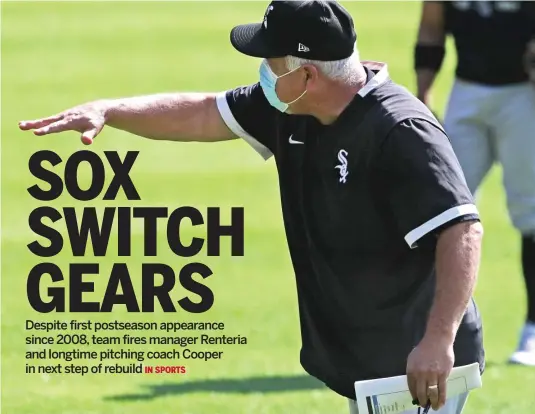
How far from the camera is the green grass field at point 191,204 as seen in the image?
25.2ft

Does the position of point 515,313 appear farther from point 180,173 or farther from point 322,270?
point 180,173

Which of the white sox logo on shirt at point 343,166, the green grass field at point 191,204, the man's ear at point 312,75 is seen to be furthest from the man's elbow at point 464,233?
the green grass field at point 191,204

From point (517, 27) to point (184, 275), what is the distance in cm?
245

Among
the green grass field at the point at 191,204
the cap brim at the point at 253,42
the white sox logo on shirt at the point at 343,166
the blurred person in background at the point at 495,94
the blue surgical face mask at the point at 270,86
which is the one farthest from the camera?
the blurred person in background at the point at 495,94

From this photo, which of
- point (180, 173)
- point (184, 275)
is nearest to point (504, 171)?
point (184, 275)

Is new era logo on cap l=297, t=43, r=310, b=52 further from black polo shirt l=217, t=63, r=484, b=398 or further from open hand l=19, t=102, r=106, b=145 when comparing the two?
open hand l=19, t=102, r=106, b=145

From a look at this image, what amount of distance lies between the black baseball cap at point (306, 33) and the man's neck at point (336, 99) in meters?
0.11

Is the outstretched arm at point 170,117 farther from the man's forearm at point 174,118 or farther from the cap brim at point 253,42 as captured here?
the cap brim at point 253,42

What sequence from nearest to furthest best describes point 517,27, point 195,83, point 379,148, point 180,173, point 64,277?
point 379,148, point 517,27, point 64,277, point 180,173, point 195,83

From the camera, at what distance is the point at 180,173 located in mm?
13961

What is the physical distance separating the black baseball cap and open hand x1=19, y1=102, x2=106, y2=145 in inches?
30.2

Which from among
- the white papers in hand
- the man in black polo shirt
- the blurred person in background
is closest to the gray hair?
the man in black polo shirt

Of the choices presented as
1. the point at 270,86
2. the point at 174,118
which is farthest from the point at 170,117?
the point at 270,86

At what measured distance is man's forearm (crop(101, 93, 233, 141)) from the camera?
5.98m
